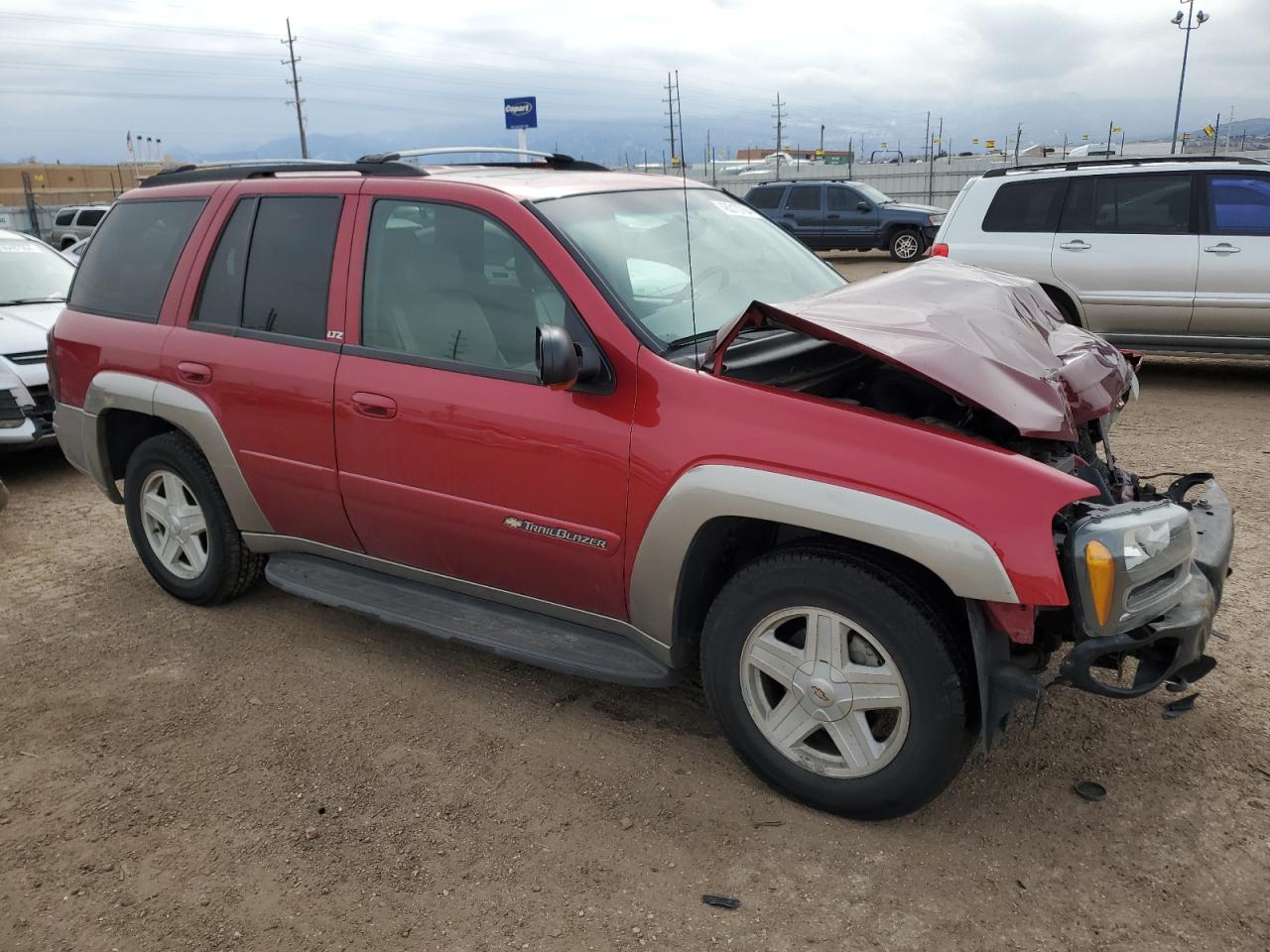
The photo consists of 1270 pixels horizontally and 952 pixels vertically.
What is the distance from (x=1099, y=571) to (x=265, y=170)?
3684 mm

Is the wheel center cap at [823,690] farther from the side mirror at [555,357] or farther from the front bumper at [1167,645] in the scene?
the side mirror at [555,357]

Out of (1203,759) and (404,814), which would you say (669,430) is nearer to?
(404,814)

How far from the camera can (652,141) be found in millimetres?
2838

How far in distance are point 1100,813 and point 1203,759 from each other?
51cm

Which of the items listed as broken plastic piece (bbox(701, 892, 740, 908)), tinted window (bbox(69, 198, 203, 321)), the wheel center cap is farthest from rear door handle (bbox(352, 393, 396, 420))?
broken plastic piece (bbox(701, 892, 740, 908))

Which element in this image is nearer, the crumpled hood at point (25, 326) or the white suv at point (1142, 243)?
the crumpled hood at point (25, 326)

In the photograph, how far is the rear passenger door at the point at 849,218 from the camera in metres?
20.4

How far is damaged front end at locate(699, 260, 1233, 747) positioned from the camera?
2586 millimetres

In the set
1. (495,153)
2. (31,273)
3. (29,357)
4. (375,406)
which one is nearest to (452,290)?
(375,406)

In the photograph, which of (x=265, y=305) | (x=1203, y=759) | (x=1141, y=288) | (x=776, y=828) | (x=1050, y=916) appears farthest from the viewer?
(x=1141, y=288)

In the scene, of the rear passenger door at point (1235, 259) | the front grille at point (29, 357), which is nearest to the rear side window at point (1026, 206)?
the rear passenger door at point (1235, 259)

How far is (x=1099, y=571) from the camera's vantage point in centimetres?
250

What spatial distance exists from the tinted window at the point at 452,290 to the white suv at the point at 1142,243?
5.49 m

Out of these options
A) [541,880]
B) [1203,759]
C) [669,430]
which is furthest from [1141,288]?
[541,880]
